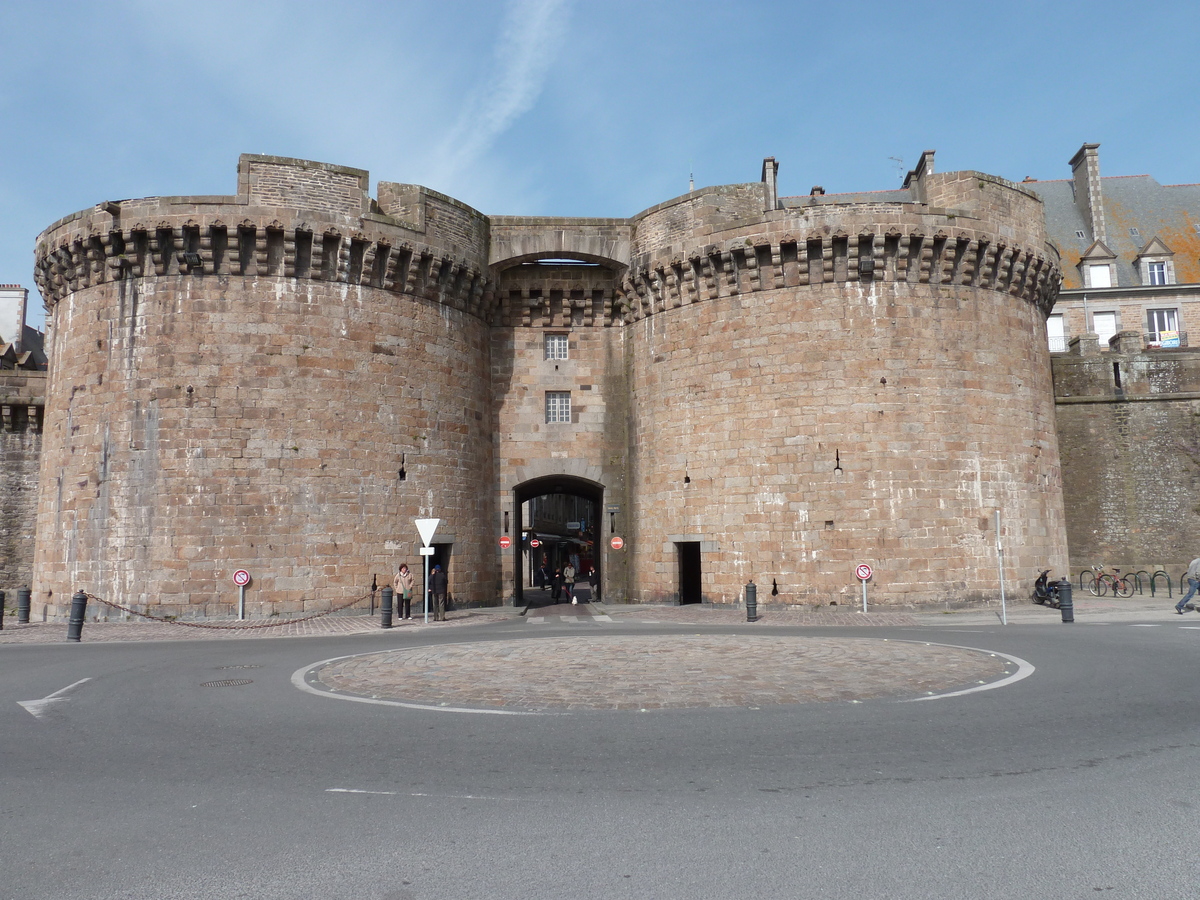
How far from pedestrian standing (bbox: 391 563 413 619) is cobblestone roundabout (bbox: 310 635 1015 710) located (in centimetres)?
746

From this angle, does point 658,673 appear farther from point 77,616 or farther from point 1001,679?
point 77,616

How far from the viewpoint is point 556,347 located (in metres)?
26.5

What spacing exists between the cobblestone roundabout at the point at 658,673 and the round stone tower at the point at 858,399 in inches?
332

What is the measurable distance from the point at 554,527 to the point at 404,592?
112ft

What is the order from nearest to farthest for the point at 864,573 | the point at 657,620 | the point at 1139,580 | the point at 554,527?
1. the point at 657,620
2. the point at 864,573
3. the point at 1139,580
4. the point at 554,527

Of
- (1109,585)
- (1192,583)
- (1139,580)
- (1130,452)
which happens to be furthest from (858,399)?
(1130,452)

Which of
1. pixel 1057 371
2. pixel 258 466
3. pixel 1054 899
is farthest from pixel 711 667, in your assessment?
pixel 1057 371

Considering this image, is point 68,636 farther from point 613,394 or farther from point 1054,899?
point 1054,899

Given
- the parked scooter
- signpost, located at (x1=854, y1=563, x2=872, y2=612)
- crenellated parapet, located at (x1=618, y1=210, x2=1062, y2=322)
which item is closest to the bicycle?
the parked scooter

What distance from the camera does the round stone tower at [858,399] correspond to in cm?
2119

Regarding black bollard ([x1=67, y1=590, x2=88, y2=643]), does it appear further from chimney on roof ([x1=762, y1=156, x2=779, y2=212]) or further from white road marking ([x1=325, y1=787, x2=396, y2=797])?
chimney on roof ([x1=762, y1=156, x2=779, y2=212])

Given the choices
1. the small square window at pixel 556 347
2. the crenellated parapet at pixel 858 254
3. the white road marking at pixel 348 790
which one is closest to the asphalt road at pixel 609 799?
the white road marking at pixel 348 790

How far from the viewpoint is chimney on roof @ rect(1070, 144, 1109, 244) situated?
136 feet

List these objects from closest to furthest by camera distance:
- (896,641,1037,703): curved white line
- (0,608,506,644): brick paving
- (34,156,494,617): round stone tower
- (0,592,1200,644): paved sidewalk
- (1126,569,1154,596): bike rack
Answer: (896,641,1037,703): curved white line → (0,608,506,644): brick paving → (0,592,1200,644): paved sidewalk → (34,156,494,617): round stone tower → (1126,569,1154,596): bike rack
